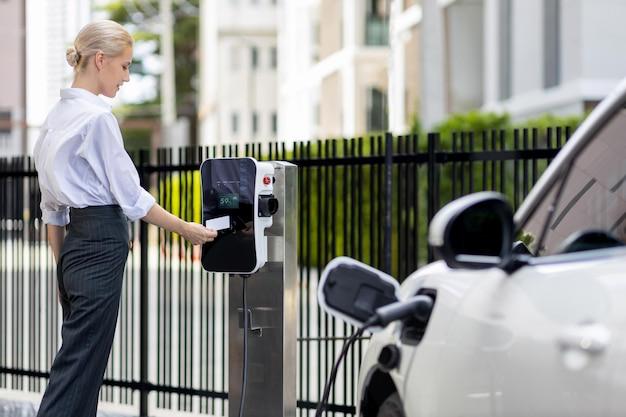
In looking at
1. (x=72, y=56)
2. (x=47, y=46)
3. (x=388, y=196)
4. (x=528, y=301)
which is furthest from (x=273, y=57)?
(x=528, y=301)

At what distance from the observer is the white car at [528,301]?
110 inches

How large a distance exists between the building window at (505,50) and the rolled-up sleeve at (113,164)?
1882 centimetres

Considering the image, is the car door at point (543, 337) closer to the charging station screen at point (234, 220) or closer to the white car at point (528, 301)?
the white car at point (528, 301)

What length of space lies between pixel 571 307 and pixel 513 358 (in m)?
0.21

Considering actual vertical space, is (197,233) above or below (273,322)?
above

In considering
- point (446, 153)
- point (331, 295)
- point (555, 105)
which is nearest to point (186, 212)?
point (446, 153)

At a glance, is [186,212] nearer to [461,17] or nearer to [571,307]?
[571,307]

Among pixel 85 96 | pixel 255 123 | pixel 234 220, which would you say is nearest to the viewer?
pixel 85 96

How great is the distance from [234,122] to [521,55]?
34957 millimetres

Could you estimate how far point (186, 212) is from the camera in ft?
27.5

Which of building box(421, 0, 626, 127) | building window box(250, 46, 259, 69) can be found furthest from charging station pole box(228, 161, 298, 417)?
building window box(250, 46, 259, 69)

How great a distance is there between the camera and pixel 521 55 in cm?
2217

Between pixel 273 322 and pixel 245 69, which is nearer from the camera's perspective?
pixel 273 322

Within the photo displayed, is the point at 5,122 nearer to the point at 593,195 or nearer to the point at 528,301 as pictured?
the point at 593,195
